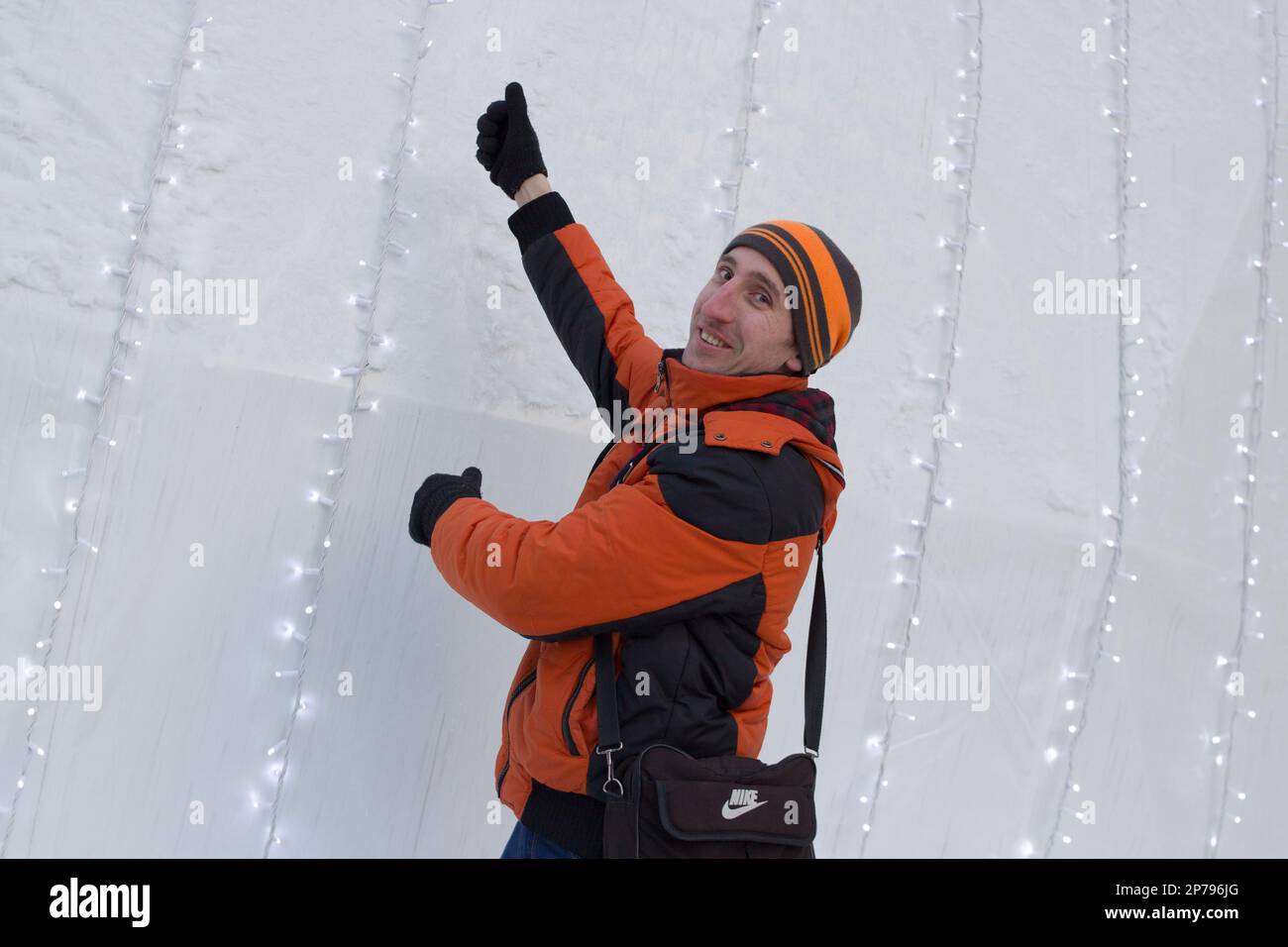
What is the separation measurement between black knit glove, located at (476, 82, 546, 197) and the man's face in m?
0.36

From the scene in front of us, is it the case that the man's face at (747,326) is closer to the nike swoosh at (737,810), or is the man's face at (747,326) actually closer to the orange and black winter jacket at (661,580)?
the orange and black winter jacket at (661,580)

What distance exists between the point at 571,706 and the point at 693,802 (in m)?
0.15

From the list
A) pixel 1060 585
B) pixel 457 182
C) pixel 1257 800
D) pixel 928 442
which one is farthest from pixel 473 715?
pixel 1257 800

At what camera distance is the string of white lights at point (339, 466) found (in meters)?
1.56

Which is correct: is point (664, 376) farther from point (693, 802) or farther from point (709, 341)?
point (693, 802)

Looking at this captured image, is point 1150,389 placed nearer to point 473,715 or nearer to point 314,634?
point 473,715

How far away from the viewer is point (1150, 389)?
2.22 meters

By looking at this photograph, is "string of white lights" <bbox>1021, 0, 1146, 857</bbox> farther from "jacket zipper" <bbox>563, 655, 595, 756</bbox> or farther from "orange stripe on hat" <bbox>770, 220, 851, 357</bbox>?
"jacket zipper" <bbox>563, 655, 595, 756</bbox>

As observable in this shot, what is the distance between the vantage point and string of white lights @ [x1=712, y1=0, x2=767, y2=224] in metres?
1.89

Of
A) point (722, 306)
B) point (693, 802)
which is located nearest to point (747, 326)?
point (722, 306)

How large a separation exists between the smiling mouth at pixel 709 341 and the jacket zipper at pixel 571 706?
1.14ft

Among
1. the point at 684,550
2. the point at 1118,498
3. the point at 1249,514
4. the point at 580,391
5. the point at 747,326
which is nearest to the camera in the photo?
the point at 684,550

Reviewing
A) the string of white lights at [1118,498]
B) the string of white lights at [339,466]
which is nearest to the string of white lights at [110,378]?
the string of white lights at [339,466]

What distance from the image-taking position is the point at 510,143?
1.43 meters
